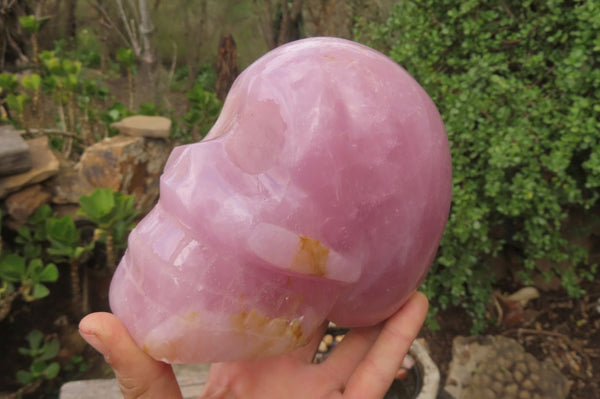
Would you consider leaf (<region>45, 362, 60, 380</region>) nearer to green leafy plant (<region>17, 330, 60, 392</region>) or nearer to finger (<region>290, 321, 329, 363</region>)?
green leafy plant (<region>17, 330, 60, 392</region>)

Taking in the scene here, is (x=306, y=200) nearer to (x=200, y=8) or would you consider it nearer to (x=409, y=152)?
(x=409, y=152)

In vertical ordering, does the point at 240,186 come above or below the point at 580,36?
below

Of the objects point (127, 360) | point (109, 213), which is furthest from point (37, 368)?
point (127, 360)

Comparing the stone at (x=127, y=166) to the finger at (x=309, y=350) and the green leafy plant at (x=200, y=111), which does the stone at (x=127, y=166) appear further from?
the finger at (x=309, y=350)

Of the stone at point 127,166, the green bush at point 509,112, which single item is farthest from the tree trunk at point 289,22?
the green bush at point 509,112

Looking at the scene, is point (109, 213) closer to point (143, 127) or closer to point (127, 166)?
point (127, 166)

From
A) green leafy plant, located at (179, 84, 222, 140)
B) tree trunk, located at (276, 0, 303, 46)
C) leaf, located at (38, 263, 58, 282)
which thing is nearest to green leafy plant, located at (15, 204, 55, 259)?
leaf, located at (38, 263, 58, 282)

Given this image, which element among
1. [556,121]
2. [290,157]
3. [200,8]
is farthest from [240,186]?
[200,8]
